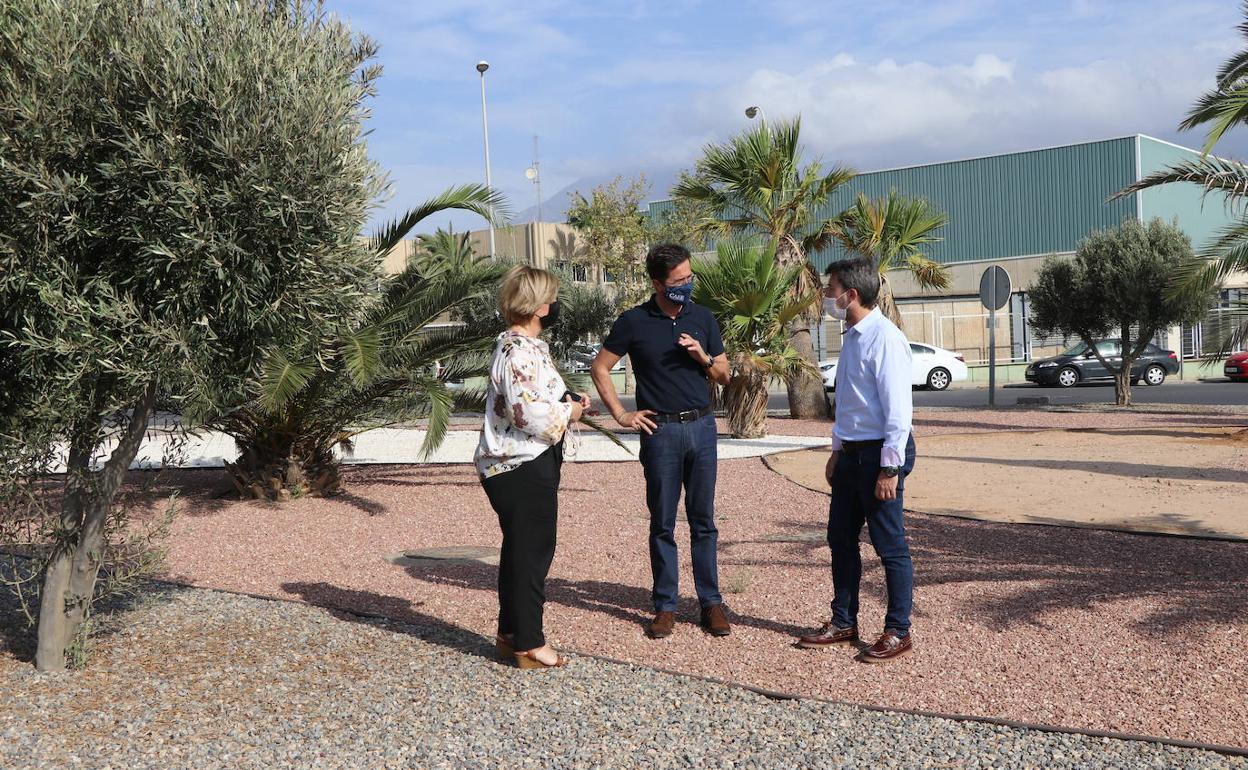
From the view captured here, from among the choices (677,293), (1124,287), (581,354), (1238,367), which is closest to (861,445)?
(677,293)

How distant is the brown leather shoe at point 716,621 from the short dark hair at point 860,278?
158 centimetres

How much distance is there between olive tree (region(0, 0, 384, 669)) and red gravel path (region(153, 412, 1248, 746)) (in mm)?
2095

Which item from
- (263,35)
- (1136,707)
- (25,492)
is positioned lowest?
(1136,707)

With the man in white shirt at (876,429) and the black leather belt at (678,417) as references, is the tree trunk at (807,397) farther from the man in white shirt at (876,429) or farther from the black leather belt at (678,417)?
the man in white shirt at (876,429)

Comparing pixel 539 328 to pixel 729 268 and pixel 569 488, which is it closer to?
pixel 569 488

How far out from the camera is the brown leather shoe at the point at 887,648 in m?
5.02

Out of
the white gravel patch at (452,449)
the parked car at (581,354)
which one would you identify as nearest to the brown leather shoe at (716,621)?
the white gravel patch at (452,449)

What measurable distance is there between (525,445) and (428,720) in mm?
1178

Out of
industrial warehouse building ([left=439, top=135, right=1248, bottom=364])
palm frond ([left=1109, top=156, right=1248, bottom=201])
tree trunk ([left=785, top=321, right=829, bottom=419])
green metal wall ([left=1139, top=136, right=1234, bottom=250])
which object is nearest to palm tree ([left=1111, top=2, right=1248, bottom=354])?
palm frond ([left=1109, top=156, right=1248, bottom=201])

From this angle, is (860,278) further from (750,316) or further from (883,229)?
(883,229)

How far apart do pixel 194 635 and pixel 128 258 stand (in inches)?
81.6

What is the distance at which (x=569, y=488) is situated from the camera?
10828 mm

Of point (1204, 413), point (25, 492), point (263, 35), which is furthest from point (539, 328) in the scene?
point (1204, 413)

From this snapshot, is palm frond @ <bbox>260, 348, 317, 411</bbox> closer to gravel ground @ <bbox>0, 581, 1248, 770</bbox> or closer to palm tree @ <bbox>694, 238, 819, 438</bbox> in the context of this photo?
gravel ground @ <bbox>0, 581, 1248, 770</bbox>
